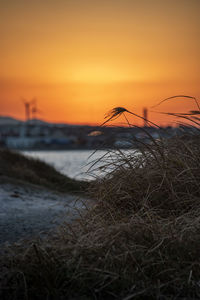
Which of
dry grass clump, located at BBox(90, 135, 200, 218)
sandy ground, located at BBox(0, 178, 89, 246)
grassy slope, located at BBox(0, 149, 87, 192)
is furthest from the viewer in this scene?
grassy slope, located at BBox(0, 149, 87, 192)

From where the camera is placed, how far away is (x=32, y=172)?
12.1 m

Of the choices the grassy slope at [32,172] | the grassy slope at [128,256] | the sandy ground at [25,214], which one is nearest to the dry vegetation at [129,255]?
the grassy slope at [128,256]

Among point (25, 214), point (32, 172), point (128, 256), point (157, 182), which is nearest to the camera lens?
point (128, 256)

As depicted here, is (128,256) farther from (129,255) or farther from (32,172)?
(32,172)

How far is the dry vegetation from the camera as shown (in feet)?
9.16

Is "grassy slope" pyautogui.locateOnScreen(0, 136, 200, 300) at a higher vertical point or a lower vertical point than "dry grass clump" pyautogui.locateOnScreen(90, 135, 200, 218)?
lower

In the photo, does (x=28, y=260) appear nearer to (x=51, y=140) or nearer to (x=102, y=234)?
(x=102, y=234)

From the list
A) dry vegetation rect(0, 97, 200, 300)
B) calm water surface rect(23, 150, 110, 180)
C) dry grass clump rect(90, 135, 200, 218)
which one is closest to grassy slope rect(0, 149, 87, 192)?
calm water surface rect(23, 150, 110, 180)

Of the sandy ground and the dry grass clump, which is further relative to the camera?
the sandy ground

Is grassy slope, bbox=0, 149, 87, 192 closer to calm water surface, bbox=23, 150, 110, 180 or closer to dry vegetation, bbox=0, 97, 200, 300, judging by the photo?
calm water surface, bbox=23, 150, 110, 180

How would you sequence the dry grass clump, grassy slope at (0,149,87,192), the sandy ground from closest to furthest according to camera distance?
1. the dry grass clump
2. the sandy ground
3. grassy slope at (0,149,87,192)

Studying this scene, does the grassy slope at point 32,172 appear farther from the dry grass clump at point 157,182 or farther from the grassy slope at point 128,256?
the grassy slope at point 128,256

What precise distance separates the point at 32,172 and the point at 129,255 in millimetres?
9320

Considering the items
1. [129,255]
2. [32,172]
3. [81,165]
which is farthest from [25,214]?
[32,172]
